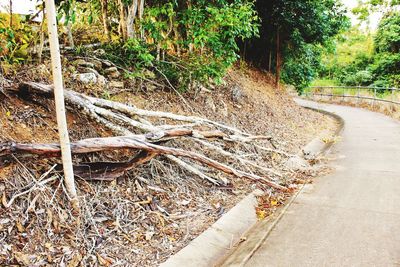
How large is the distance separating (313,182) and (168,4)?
12.8 feet

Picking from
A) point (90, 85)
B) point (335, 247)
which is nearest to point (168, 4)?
point (90, 85)

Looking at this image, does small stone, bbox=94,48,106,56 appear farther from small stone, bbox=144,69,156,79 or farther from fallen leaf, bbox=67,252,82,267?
fallen leaf, bbox=67,252,82,267

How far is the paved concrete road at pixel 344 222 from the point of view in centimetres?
334

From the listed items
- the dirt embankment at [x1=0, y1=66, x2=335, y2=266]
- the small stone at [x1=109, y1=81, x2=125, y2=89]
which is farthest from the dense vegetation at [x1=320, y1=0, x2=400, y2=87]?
the dirt embankment at [x1=0, y1=66, x2=335, y2=266]

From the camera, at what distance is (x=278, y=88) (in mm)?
13461

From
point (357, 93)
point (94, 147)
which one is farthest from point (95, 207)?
point (357, 93)

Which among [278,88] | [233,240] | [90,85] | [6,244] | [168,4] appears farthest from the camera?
[278,88]

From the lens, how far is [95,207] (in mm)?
3463

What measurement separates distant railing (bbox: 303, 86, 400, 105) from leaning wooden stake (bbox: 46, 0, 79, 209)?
1455 centimetres

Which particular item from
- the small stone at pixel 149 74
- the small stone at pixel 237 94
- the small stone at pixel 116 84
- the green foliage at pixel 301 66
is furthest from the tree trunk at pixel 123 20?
the green foliage at pixel 301 66

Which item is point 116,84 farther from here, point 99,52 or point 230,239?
point 230,239

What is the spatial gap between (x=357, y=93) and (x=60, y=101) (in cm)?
1963

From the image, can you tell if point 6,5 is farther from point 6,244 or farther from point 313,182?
point 313,182

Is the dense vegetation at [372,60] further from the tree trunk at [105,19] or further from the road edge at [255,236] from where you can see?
the road edge at [255,236]
